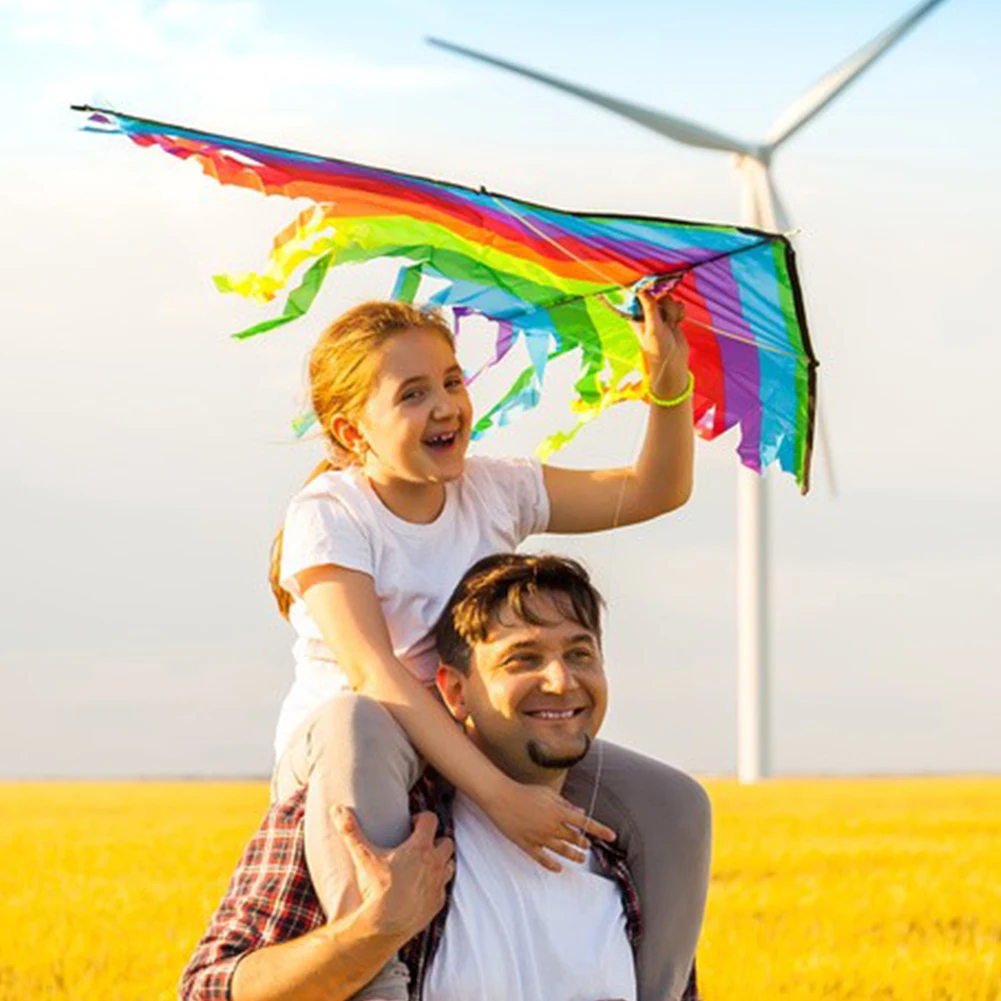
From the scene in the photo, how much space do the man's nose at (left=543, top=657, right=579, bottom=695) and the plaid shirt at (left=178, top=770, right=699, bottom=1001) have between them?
0.43m

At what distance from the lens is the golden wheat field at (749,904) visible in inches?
402

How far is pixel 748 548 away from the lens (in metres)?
24.0

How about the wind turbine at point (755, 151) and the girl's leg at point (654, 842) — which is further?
the wind turbine at point (755, 151)

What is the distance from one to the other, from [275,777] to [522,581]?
2.68 feet

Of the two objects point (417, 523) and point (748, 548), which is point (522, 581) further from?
point (748, 548)

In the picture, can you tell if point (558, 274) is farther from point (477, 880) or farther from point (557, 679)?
point (477, 880)

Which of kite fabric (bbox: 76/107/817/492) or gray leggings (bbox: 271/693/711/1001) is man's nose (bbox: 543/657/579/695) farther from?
kite fabric (bbox: 76/107/817/492)

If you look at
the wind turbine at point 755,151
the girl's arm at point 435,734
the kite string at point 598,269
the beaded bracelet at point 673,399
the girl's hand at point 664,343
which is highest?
the wind turbine at point 755,151

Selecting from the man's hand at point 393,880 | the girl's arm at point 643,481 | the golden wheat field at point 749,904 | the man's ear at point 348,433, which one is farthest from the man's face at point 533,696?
the golden wheat field at point 749,904

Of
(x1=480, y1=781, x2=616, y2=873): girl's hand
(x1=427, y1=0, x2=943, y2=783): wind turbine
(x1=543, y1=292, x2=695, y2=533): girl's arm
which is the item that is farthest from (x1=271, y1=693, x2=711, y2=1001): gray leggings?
(x1=427, y1=0, x2=943, y2=783): wind turbine

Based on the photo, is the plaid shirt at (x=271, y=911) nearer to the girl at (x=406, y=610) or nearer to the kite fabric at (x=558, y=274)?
the girl at (x=406, y=610)

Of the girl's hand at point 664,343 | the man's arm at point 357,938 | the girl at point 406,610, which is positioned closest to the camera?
the man's arm at point 357,938

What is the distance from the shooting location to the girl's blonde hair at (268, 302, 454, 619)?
6.12m

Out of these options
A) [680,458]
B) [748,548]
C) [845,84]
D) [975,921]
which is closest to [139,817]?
[748,548]
